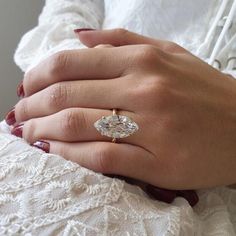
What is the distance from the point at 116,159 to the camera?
1.17 ft

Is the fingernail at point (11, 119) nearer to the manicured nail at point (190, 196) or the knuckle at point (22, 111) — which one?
the knuckle at point (22, 111)

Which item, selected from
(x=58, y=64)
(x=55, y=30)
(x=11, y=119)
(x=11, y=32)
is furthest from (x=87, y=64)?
(x=11, y=32)

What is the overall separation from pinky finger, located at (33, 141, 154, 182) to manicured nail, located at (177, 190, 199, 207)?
4cm

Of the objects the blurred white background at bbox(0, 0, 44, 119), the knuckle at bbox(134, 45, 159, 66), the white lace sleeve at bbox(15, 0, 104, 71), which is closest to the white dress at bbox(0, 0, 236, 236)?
the knuckle at bbox(134, 45, 159, 66)

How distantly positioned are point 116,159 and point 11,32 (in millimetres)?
942

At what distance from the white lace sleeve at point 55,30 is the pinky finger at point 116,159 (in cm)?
26

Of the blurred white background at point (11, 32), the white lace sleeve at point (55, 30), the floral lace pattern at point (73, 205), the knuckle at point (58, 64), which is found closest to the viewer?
the floral lace pattern at point (73, 205)

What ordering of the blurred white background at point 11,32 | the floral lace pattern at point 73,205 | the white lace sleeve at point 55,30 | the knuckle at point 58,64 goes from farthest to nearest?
the blurred white background at point 11,32 < the white lace sleeve at point 55,30 < the knuckle at point 58,64 < the floral lace pattern at point 73,205

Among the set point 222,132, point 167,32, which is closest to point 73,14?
point 167,32

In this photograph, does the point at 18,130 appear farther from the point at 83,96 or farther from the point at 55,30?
the point at 55,30

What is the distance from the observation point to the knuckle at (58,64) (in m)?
0.40

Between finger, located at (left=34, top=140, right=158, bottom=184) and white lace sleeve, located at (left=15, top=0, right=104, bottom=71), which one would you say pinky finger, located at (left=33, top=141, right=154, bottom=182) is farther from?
white lace sleeve, located at (left=15, top=0, right=104, bottom=71)

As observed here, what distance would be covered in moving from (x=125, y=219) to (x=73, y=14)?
1.72 feet

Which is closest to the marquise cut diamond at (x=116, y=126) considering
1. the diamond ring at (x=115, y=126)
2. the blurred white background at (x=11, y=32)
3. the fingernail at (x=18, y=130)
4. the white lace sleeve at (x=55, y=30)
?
the diamond ring at (x=115, y=126)
